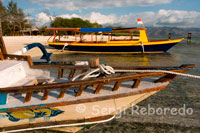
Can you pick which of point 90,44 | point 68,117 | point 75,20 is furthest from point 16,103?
point 75,20

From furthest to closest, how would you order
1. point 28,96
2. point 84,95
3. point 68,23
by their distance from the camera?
point 68,23
point 84,95
point 28,96

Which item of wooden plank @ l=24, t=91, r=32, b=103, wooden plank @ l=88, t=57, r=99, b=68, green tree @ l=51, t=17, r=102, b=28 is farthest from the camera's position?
green tree @ l=51, t=17, r=102, b=28

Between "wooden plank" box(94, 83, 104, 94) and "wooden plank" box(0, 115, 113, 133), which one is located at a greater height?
"wooden plank" box(94, 83, 104, 94)

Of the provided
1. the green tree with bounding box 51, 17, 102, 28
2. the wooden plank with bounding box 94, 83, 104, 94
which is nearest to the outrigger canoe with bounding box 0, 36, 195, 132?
the wooden plank with bounding box 94, 83, 104, 94

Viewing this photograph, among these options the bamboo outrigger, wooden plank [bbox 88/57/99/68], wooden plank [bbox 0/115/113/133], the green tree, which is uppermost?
the green tree

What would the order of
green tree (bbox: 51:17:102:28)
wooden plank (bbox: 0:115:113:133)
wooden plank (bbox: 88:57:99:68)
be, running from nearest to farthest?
wooden plank (bbox: 0:115:113:133) < wooden plank (bbox: 88:57:99:68) < green tree (bbox: 51:17:102:28)

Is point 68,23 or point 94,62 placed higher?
point 68,23

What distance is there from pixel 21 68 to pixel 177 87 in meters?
6.81

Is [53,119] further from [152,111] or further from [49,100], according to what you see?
[152,111]

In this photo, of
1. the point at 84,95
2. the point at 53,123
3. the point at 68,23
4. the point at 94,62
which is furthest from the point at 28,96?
the point at 68,23

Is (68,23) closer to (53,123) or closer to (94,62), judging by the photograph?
(94,62)

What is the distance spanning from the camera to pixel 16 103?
3576 millimetres

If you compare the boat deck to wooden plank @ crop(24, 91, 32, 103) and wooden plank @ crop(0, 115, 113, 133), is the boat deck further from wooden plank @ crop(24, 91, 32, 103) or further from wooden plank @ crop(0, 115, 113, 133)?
wooden plank @ crop(0, 115, 113, 133)

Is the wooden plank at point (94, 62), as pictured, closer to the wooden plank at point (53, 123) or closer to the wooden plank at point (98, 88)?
the wooden plank at point (98, 88)
